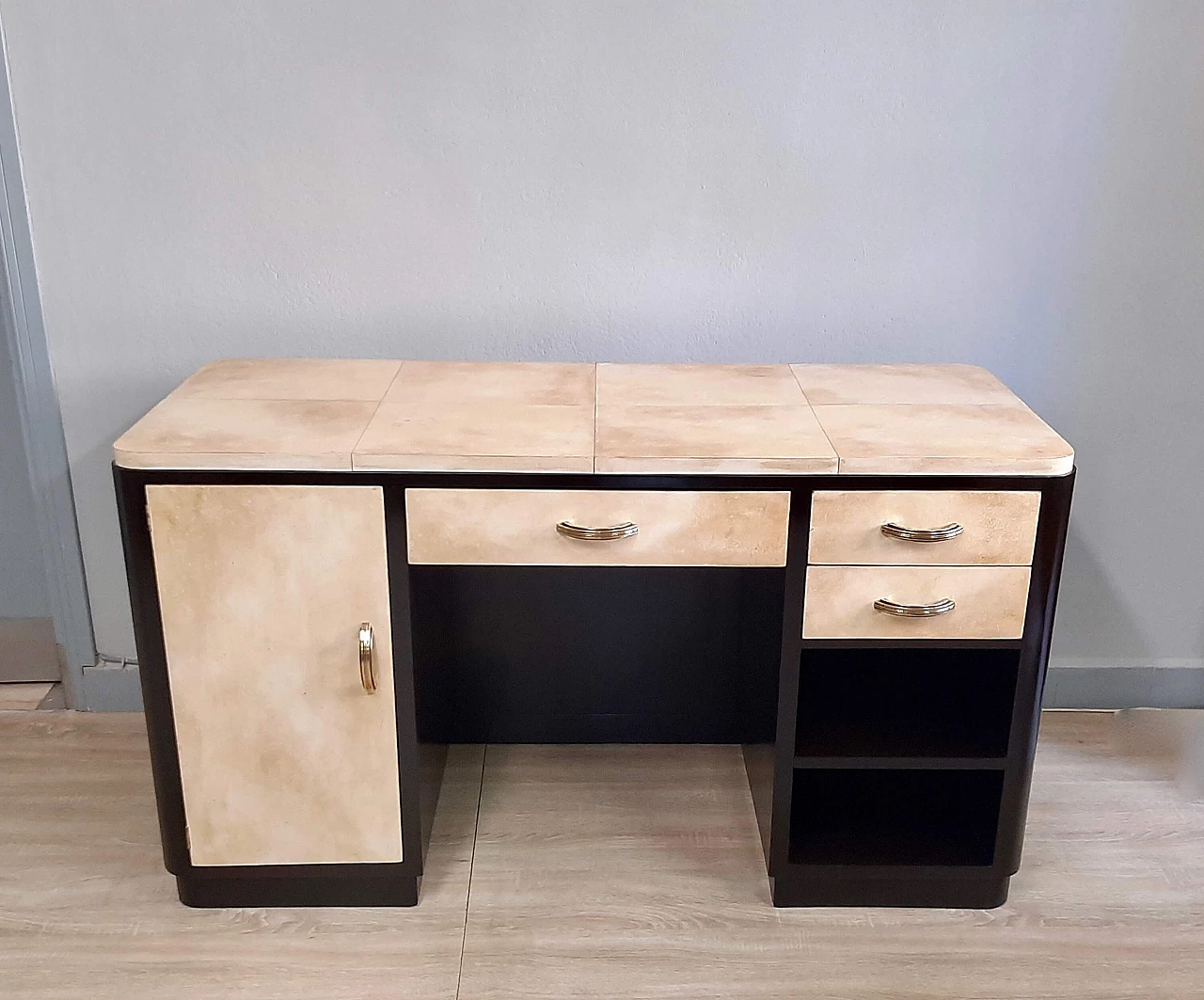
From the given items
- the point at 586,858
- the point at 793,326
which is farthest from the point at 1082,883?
the point at 793,326

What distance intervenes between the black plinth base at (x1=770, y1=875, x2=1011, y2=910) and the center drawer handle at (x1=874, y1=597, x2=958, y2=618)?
459mm

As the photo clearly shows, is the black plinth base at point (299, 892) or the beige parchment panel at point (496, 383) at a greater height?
the beige parchment panel at point (496, 383)

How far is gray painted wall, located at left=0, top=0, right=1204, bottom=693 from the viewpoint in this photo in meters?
1.83

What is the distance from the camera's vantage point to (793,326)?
6.54ft

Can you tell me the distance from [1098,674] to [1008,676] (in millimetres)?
640

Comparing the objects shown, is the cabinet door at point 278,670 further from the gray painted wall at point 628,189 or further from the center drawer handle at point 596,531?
the gray painted wall at point 628,189

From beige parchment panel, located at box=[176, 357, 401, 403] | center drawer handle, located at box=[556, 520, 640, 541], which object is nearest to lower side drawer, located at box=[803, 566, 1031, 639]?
center drawer handle, located at box=[556, 520, 640, 541]

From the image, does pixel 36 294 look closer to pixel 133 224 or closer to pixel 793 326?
pixel 133 224

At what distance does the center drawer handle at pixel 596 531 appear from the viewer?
148 cm

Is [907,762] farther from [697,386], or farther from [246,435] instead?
[246,435]

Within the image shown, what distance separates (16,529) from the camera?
2246 millimetres

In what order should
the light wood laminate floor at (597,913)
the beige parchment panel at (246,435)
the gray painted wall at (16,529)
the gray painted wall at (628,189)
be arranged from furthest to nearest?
the gray painted wall at (16,529)
the gray painted wall at (628,189)
the light wood laminate floor at (597,913)
the beige parchment panel at (246,435)

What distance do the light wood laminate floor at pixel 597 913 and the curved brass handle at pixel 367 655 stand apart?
41cm

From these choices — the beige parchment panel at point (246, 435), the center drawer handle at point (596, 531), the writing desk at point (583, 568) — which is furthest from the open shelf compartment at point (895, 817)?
the beige parchment panel at point (246, 435)
